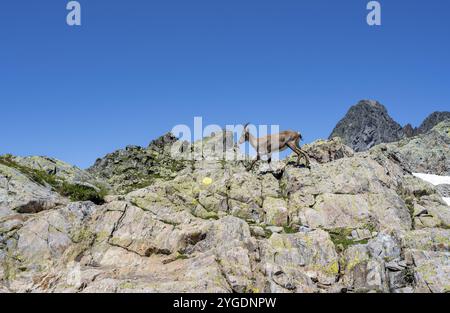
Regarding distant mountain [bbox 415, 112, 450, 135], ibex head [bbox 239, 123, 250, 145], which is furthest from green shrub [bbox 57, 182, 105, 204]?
distant mountain [bbox 415, 112, 450, 135]

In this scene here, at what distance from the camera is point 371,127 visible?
15212cm

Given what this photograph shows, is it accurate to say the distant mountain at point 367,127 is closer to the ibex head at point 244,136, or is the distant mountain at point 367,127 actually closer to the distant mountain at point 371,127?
the distant mountain at point 371,127

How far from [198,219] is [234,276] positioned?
7.11m

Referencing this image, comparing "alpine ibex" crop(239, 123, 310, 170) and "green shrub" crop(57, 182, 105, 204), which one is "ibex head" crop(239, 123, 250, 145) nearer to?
"alpine ibex" crop(239, 123, 310, 170)

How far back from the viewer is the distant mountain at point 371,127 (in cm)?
15075

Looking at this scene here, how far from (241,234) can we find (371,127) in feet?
461

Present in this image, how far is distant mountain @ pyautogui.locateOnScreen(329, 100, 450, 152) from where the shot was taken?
15075 cm

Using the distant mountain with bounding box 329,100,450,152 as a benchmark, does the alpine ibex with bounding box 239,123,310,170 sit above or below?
below

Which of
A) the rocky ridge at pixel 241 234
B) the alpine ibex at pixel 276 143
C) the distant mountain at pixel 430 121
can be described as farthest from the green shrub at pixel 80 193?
the distant mountain at pixel 430 121

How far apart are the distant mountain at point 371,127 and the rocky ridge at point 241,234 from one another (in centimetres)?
12372

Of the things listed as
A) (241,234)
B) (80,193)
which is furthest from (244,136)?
(80,193)

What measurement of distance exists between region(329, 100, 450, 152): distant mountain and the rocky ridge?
4871 inches
